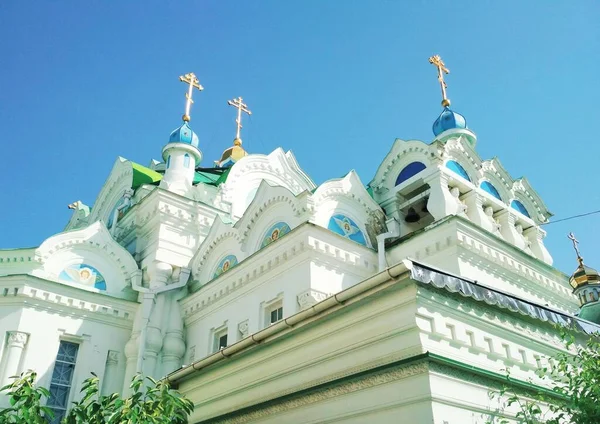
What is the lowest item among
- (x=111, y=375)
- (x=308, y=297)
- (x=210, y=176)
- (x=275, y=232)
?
(x=111, y=375)

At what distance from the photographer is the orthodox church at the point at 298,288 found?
236 inches

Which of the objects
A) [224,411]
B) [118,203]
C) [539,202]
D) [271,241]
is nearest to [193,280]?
[271,241]

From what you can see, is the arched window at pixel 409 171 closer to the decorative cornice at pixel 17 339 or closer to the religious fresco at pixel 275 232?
the religious fresco at pixel 275 232

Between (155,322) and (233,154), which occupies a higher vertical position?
(233,154)

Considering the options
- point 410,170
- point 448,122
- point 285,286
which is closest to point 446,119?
point 448,122

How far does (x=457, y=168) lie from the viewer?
14367 mm

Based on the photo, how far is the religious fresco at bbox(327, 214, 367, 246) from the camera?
13070 mm

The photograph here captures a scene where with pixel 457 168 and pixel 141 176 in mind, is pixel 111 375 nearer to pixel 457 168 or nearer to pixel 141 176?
pixel 141 176

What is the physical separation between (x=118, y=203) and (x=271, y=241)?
7.90 meters

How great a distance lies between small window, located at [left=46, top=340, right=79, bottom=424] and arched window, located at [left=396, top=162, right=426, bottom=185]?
9.08 metres

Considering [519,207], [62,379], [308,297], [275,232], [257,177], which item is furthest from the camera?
[257,177]

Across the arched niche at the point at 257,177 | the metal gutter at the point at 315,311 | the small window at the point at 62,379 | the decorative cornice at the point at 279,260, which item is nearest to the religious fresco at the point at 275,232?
the decorative cornice at the point at 279,260

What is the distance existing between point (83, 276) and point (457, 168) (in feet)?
32.1

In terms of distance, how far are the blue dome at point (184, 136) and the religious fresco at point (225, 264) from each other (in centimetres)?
505
